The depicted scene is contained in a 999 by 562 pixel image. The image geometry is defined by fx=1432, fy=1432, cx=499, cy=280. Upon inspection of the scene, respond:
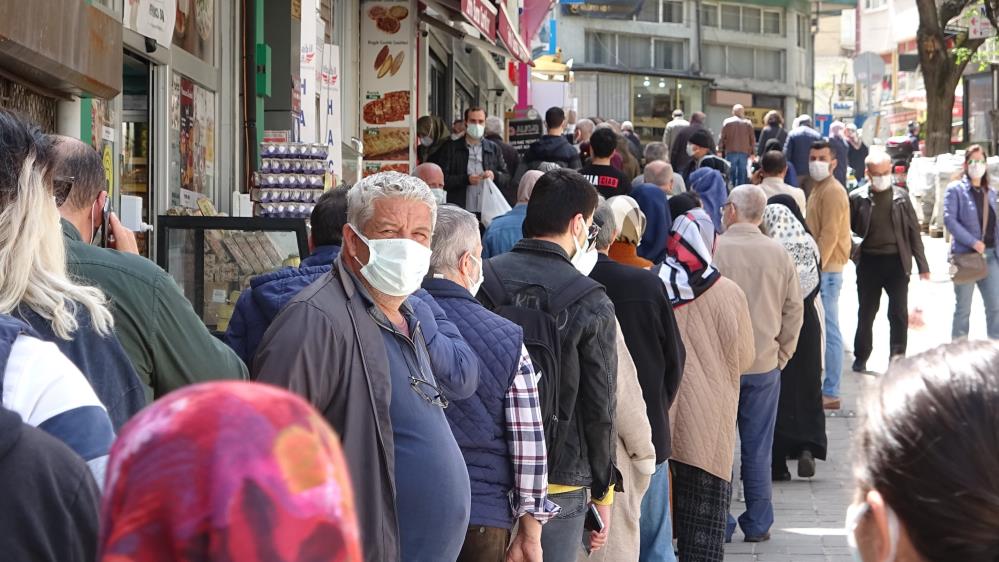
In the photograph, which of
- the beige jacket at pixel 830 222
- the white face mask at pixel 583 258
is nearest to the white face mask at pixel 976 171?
the beige jacket at pixel 830 222

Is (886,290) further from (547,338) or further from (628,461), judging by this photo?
(547,338)

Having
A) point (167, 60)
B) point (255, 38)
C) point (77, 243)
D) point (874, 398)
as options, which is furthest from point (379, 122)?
point (874, 398)

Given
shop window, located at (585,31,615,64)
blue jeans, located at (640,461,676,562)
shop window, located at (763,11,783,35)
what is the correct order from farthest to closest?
shop window, located at (763,11,783,35) < shop window, located at (585,31,615,64) < blue jeans, located at (640,461,676,562)

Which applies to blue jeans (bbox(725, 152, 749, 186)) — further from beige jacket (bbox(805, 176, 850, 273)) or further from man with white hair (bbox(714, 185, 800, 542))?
man with white hair (bbox(714, 185, 800, 542))

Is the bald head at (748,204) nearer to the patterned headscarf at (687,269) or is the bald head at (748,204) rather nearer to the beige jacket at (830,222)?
the patterned headscarf at (687,269)

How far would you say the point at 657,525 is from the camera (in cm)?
666

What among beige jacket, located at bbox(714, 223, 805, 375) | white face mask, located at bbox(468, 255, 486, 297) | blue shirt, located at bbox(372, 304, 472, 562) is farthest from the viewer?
beige jacket, located at bbox(714, 223, 805, 375)

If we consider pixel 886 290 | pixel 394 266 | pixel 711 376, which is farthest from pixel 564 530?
pixel 886 290

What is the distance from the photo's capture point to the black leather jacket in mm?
5164

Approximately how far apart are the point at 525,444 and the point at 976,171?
34.5 ft

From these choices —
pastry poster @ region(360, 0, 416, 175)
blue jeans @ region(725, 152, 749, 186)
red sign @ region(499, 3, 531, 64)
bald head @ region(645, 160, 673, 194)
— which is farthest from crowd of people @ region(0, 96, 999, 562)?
blue jeans @ region(725, 152, 749, 186)

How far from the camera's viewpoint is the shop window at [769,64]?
196ft

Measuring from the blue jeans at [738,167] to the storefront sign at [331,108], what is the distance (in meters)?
11.6

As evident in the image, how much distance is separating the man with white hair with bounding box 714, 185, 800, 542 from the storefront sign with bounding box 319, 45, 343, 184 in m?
2.65
